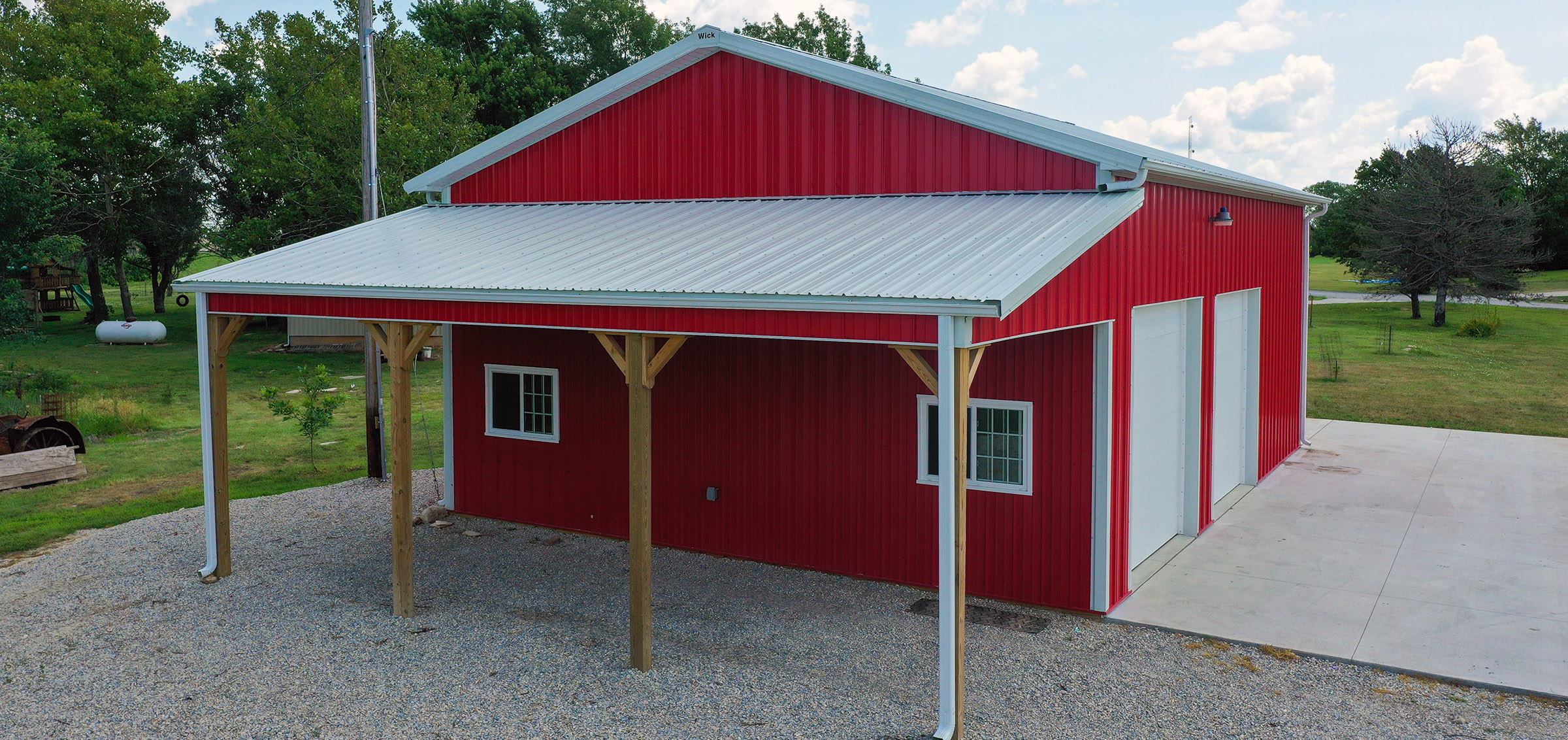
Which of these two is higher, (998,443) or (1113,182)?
(1113,182)

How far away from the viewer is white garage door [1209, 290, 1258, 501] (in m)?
11.9

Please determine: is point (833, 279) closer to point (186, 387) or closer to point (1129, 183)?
point (1129, 183)

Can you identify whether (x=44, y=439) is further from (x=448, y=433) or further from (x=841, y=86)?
(x=841, y=86)

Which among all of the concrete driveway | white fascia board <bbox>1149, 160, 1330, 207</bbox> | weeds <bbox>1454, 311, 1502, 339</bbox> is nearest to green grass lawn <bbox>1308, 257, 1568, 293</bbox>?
weeds <bbox>1454, 311, 1502, 339</bbox>

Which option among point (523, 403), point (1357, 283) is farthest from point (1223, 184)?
point (1357, 283)

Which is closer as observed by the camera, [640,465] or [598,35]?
[640,465]

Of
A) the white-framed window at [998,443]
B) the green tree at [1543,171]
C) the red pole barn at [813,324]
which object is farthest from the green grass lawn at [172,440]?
the green tree at [1543,171]

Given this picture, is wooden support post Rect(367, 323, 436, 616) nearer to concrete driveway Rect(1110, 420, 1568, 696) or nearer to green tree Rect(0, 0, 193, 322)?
concrete driveway Rect(1110, 420, 1568, 696)

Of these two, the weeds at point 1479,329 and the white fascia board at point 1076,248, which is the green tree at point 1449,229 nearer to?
the weeds at point 1479,329

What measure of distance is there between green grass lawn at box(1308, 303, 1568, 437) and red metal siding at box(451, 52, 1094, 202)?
41.0 ft

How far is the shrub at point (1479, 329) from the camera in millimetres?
31953

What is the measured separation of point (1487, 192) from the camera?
34.0 metres

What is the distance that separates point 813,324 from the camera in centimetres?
661

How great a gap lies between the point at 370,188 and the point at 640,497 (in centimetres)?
763
